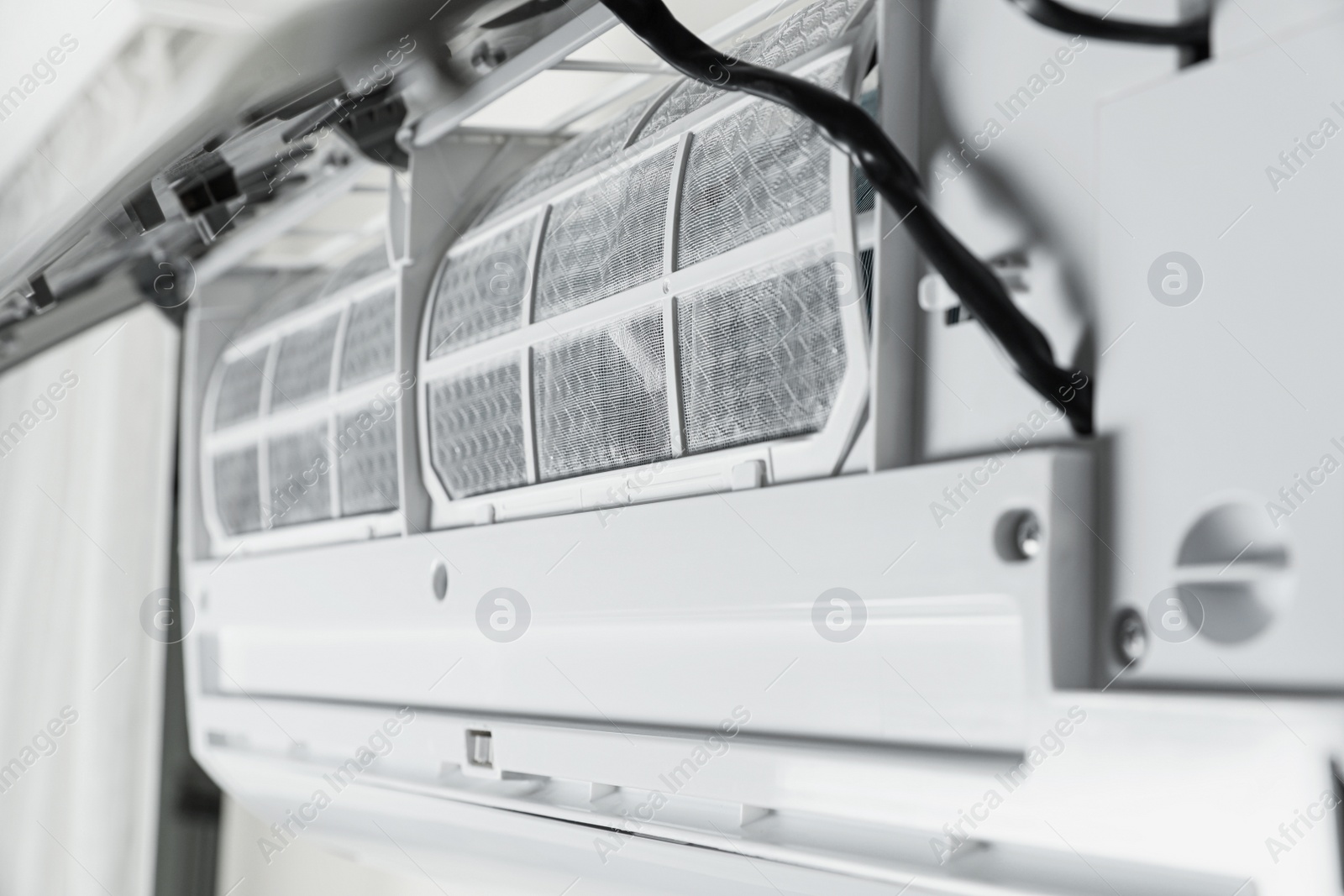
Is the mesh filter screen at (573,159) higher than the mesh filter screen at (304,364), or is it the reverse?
the mesh filter screen at (573,159)

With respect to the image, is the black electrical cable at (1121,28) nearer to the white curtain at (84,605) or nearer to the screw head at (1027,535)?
the screw head at (1027,535)

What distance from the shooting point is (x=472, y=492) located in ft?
3.73

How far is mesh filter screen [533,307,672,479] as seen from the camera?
90cm

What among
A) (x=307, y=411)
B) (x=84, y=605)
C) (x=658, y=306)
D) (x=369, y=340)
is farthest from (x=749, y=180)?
(x=84, y=605)

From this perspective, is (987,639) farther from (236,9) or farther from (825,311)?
(236,9)

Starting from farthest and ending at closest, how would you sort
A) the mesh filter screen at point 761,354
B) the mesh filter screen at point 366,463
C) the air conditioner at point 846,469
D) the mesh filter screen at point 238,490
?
the mesh filter screen at point 238,490 < the mesh filter screen at point 366,463 < the mesh filter screen at point 761,354 < the air conditioner at point 846,469

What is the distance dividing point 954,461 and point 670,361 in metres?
0.26

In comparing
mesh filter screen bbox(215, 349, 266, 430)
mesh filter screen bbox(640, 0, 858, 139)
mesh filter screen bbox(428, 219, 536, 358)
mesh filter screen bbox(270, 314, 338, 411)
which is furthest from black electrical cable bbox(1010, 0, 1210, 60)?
mesh filter screen bbox(215, 349, 266, 430)

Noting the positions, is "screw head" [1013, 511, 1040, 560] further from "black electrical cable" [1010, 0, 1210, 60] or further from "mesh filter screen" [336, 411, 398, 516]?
"mesh filter screen" [336, 411, 398, 516]

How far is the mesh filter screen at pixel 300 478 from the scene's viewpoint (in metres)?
1.40

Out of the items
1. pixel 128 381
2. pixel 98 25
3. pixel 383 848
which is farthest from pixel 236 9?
pixel 128 381

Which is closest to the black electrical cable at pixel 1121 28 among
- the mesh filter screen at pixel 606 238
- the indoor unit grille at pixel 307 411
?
the mesh filter screen at pixel 606 238

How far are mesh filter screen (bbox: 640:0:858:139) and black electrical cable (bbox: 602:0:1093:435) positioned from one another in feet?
0.30

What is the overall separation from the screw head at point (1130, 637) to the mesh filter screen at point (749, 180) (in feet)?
1.03
